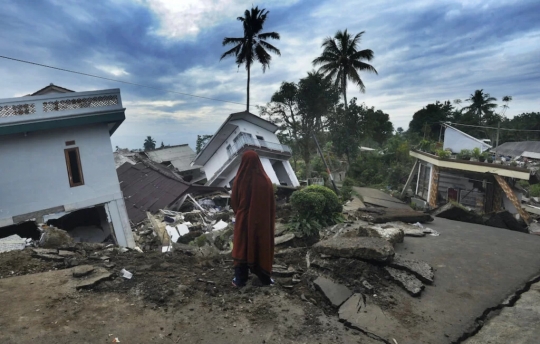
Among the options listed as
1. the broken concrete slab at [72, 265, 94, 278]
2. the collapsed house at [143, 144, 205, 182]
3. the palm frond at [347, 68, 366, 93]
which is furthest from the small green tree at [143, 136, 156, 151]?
the broken concrete slab at [72, 265, 94, 278]

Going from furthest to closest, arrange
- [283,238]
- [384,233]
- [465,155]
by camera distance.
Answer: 1. [465,155]
2. [283,238]
3. [384,233]

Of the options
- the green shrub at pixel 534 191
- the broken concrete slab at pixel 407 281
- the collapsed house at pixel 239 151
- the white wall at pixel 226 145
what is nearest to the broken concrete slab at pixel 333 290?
the broken concrete slab at pixel 407 281

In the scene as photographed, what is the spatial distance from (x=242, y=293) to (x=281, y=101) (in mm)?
22500

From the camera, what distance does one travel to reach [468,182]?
50.3 feet

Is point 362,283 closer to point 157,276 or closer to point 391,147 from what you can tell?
point 157,276

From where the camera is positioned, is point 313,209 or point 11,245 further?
point 313,209

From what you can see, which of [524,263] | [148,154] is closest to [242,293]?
[524,263]

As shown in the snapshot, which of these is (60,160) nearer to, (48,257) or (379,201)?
(48,257)

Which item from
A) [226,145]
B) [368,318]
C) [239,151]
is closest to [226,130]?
[226,145]

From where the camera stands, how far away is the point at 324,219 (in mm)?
7648

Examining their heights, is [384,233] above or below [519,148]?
above

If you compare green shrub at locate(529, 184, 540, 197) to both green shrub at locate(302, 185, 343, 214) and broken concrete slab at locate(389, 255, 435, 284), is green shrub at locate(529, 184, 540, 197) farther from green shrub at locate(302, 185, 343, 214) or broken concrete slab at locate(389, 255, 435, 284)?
broken concrete slab at locate(389, 255, 435, 284)

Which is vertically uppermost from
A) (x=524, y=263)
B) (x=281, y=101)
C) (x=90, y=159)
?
(x=281, y=101)

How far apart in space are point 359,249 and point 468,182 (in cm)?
1369
